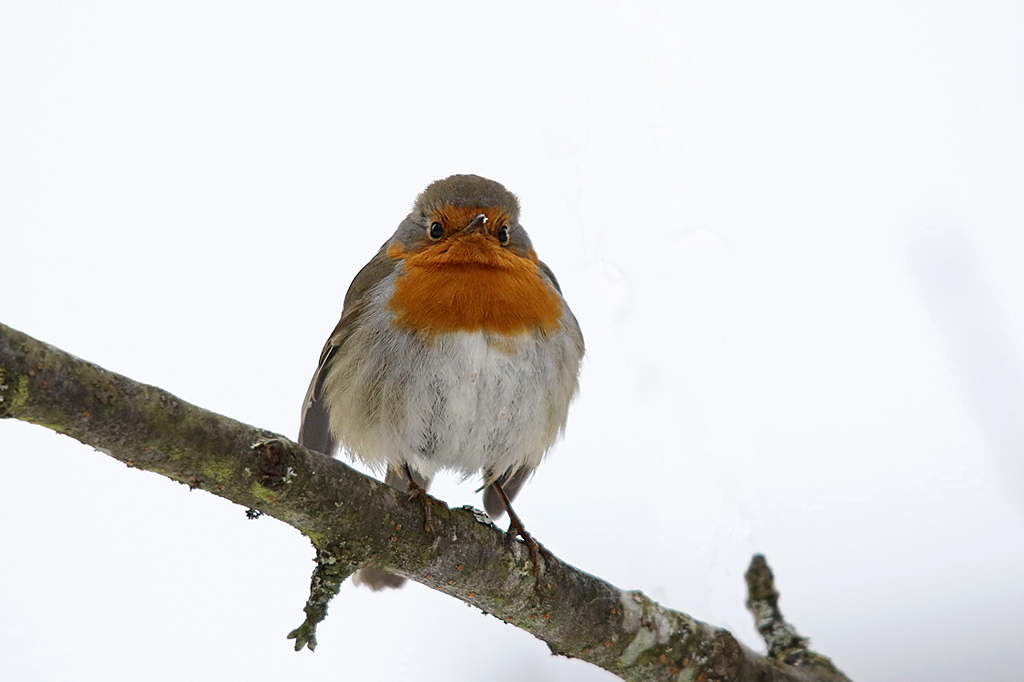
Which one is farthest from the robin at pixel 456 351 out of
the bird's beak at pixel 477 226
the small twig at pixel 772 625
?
the small twig at pixel 772 625

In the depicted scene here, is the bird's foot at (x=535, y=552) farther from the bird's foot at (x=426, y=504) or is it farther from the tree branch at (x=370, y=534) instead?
the bird's foot at (x=426, y=504)

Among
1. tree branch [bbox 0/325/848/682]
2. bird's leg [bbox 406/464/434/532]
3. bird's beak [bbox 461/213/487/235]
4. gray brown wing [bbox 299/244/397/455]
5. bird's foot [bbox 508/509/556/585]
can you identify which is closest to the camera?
tree branch [bbox 0/325/848/682]

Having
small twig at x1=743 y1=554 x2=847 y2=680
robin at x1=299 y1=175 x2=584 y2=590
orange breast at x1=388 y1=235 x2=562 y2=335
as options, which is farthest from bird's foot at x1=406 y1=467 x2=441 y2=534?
small twig at x1=743 y1=554 x2=847 y2=680

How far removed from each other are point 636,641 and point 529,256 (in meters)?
1.45

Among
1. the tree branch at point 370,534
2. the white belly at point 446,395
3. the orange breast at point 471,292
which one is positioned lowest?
the tree branch at point 370,534

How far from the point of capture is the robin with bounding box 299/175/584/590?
2.86 m

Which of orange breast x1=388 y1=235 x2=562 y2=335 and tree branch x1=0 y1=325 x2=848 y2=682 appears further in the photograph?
orange breast x1=388 y1=235 x2=562 y2=335

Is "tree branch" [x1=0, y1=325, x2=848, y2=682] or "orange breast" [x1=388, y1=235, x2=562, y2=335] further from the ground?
"orange breast" [x1=388, y1=235, x2=562, y2=335]

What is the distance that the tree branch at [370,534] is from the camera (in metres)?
1.69

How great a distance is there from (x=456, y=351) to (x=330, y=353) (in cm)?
69

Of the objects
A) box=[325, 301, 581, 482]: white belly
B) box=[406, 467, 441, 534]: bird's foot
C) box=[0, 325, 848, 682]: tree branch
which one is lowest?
box=[0, 325, 848, 682]: tree branch

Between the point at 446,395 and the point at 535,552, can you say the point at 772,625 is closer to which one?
the point at 535,552

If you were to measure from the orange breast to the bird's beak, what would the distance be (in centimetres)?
2

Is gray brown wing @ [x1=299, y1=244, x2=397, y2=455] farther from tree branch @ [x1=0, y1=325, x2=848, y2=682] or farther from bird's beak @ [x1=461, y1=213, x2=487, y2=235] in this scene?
tree branch @ [x1=0, y1=325, x2=848, y2=682]
